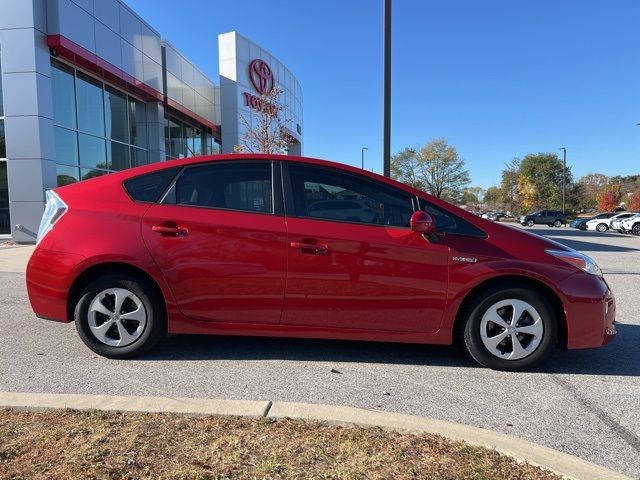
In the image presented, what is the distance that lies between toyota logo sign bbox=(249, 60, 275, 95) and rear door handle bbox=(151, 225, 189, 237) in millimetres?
23536

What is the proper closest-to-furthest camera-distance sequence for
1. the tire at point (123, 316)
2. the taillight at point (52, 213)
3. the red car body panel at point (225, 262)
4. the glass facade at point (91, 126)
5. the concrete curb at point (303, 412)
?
1. the concrete curb at point (303, 412)
2. the red car body panel at point (225, 262)
3. the tire at point (123, 316)
4. the taillight at point (52, 213)
5. the glass facade at point (91, 126)

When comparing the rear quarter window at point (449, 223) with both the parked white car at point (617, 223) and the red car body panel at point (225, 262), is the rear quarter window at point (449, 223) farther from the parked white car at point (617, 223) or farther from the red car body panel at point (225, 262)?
the parked white car at point (617, 223)

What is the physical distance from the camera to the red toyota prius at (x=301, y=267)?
12.0 ft

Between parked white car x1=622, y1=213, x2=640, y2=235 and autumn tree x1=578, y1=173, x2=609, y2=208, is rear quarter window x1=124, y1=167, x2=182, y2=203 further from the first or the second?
autumn tree x1=578, y1=173, x2=609, y2=208

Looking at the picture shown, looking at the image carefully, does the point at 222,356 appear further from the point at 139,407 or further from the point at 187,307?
the point at 139,407

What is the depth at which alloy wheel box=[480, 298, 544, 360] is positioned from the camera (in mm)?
3676

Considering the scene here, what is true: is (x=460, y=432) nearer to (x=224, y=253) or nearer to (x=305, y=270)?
(x=305, y=270)

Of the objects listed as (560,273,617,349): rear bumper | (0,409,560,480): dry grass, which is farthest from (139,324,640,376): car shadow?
(0,409,560,480): dry grass

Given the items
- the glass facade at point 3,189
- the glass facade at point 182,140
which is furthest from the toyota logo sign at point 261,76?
the glass facade at point 3,189

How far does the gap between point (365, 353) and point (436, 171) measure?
56510 mm

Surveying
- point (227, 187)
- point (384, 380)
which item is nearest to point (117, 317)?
point (227, 187)

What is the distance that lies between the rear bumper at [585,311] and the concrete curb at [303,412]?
145 cm

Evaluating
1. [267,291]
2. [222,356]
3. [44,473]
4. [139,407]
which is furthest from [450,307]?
[44,473]

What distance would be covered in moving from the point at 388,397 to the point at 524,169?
2911 inches
